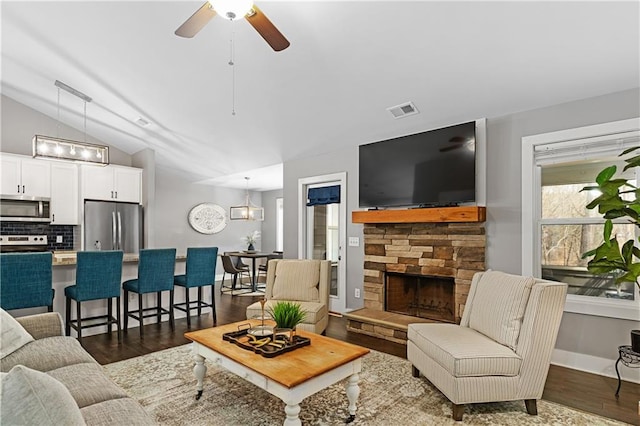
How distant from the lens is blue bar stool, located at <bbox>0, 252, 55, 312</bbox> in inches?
134

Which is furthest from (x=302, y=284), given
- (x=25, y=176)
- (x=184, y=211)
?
(x=184, y=211)

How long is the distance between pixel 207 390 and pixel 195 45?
316 cm

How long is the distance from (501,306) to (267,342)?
1.73 m

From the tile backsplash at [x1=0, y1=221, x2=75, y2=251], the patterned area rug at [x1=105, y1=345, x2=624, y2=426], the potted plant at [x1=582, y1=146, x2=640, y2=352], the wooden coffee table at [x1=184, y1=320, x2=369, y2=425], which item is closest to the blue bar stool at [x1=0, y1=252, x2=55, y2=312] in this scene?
the patterned area rug at [x1=105, y1=345, x2=624, y2=426]

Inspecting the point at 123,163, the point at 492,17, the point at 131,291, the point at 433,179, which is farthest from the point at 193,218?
the point at 492,17

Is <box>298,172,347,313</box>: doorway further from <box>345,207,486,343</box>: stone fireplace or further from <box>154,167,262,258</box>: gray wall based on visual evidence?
<box>154,167,262,258</box>: gray wall

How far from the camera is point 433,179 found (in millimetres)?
4215

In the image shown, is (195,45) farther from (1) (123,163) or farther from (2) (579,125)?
(1) (123,163)

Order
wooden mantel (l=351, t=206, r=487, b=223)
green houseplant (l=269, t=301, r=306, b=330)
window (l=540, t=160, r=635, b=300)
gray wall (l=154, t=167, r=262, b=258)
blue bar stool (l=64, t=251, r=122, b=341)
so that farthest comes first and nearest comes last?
gray wall (l=154, t=167, r=262, b=258), blue bar stool (l=64, t=251, r=122, b=341), wooden mantel (l=351, t=206, r=487, b=223), window (l=540, t=160, r=635, b=300), green houseplant (l=269, t=301, r=306, b=330)

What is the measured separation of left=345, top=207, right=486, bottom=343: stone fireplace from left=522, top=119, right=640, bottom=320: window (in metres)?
0.52

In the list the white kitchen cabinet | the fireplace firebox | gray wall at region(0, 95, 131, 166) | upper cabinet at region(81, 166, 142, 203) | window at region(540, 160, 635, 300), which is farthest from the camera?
upper cabinet at region(81, 166, 142, 203)

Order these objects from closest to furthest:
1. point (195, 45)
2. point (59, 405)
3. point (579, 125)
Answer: point (59, 405) → point (579, 125) → point (195, 45)

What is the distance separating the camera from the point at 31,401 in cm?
95

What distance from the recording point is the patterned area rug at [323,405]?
246 cm
